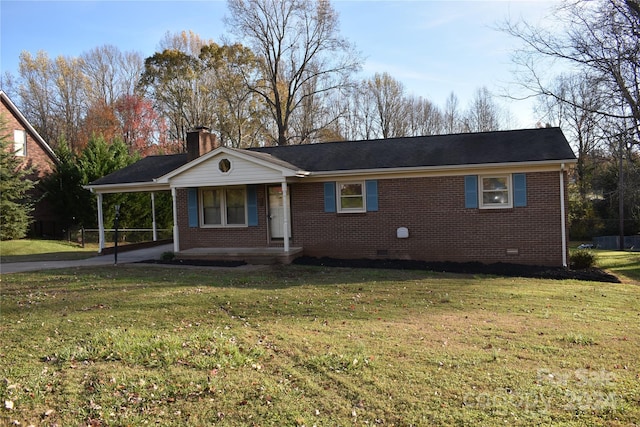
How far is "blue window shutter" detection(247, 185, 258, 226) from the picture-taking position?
16266mm

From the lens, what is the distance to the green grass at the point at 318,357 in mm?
4176

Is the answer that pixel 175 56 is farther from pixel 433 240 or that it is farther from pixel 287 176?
pixel 433 240

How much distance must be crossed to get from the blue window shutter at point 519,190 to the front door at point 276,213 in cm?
735

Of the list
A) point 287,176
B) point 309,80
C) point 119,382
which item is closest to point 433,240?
point 287,176

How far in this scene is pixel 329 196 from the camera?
15.5m

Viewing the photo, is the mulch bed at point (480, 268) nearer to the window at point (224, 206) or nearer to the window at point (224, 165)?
the window at point (224, 206)

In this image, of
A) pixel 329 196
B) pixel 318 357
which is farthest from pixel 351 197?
pixel 318 357

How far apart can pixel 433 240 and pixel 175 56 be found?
30391 millimetres

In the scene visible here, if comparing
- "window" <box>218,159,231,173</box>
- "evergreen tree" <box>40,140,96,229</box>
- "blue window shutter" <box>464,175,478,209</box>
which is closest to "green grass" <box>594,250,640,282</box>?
"blue window shutter" <box>464,175,478,209</box>

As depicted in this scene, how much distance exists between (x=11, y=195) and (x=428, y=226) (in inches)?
805

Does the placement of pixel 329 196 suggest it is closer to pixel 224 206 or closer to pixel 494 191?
pixel 224 206

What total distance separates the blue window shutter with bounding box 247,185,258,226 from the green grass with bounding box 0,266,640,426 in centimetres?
659

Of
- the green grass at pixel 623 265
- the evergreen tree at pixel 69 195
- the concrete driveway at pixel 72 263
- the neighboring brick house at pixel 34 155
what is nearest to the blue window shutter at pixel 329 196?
the concrete driveway at pixel 72 263

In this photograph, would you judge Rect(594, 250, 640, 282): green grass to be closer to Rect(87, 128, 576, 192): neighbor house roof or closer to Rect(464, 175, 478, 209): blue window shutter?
Rect(87, 128, 576, 192): neighbor house roof
